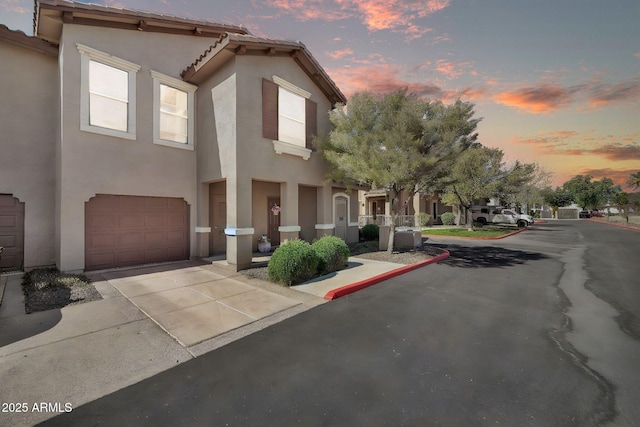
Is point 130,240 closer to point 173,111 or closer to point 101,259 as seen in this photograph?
point 101,259

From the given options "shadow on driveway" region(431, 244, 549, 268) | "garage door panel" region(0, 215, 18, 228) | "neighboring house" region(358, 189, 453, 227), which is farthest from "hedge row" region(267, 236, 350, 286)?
"neighboring house" region(358, 189, 453, 227)

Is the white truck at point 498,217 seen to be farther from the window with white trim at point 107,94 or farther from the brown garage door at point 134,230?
the window with white trim at point 107,94

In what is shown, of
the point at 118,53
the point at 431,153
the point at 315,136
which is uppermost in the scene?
the point at 118,53

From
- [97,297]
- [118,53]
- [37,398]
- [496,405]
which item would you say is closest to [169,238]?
[97,297]

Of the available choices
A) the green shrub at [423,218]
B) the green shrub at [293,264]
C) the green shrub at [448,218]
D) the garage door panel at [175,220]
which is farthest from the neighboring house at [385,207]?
the green shrub at [293,264]

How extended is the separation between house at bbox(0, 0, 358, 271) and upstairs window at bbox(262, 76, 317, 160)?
0.18ft

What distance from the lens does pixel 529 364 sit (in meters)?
3.71

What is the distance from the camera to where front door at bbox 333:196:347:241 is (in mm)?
13609

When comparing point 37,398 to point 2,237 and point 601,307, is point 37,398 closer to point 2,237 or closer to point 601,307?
point 2,237

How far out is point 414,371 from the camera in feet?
11.6

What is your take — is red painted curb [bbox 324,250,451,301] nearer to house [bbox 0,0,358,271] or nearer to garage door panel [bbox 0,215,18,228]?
house [bbox 0,0,358,271]

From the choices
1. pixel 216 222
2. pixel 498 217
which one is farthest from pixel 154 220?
pixel 498 217

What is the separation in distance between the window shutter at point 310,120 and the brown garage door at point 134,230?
590 centimetres

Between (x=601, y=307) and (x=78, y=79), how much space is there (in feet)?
51.2
